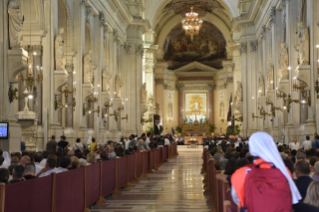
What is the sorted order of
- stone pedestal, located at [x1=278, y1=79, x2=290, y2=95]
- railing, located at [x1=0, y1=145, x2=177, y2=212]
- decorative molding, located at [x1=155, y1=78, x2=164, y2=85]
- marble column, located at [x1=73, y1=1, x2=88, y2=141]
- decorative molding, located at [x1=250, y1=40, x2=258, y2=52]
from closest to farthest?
railing, located at [x1=0, y1=145, x2=177, y2=212], stone pedestal, located at [x1=278, y1=79, x2=290, y2=95], marble column, located at [x1=73, y1=1, x2=88, y2=141], decorative molding, located at [x1=250, y1=40, x2=258, y2=52], decorative molding, located at [x1=155, y1=78, x2=164, y2=85]

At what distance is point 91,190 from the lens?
363 inches

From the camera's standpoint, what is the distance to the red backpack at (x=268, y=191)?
3.31 m

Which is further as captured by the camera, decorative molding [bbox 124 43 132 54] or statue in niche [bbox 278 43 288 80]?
decorative molding [bbox 124 43 132 54]

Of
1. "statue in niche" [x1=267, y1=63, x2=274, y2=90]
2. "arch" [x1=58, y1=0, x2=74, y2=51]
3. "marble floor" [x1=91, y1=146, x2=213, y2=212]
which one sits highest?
"arch" [x1=58, y1=0, x2=74, y2=51]

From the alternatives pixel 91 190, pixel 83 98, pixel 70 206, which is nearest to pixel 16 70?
pixel 91 190

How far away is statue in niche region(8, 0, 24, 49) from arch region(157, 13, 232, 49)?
33.8 m

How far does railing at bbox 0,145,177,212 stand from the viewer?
17.1ft

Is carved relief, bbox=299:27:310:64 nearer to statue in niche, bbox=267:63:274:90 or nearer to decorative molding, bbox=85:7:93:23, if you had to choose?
statue in niche, bbox=267:63:274:90

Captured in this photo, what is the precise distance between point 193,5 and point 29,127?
3192cm

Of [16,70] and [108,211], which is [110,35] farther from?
[108,211]

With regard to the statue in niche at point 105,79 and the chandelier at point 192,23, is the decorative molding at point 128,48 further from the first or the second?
the chandelier at point 192,23

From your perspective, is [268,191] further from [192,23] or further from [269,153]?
[192,23]

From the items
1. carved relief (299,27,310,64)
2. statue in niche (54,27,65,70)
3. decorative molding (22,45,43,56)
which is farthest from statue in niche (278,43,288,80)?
decorative molding (22,45,43,56)

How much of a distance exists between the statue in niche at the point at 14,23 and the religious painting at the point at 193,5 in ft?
99.2
